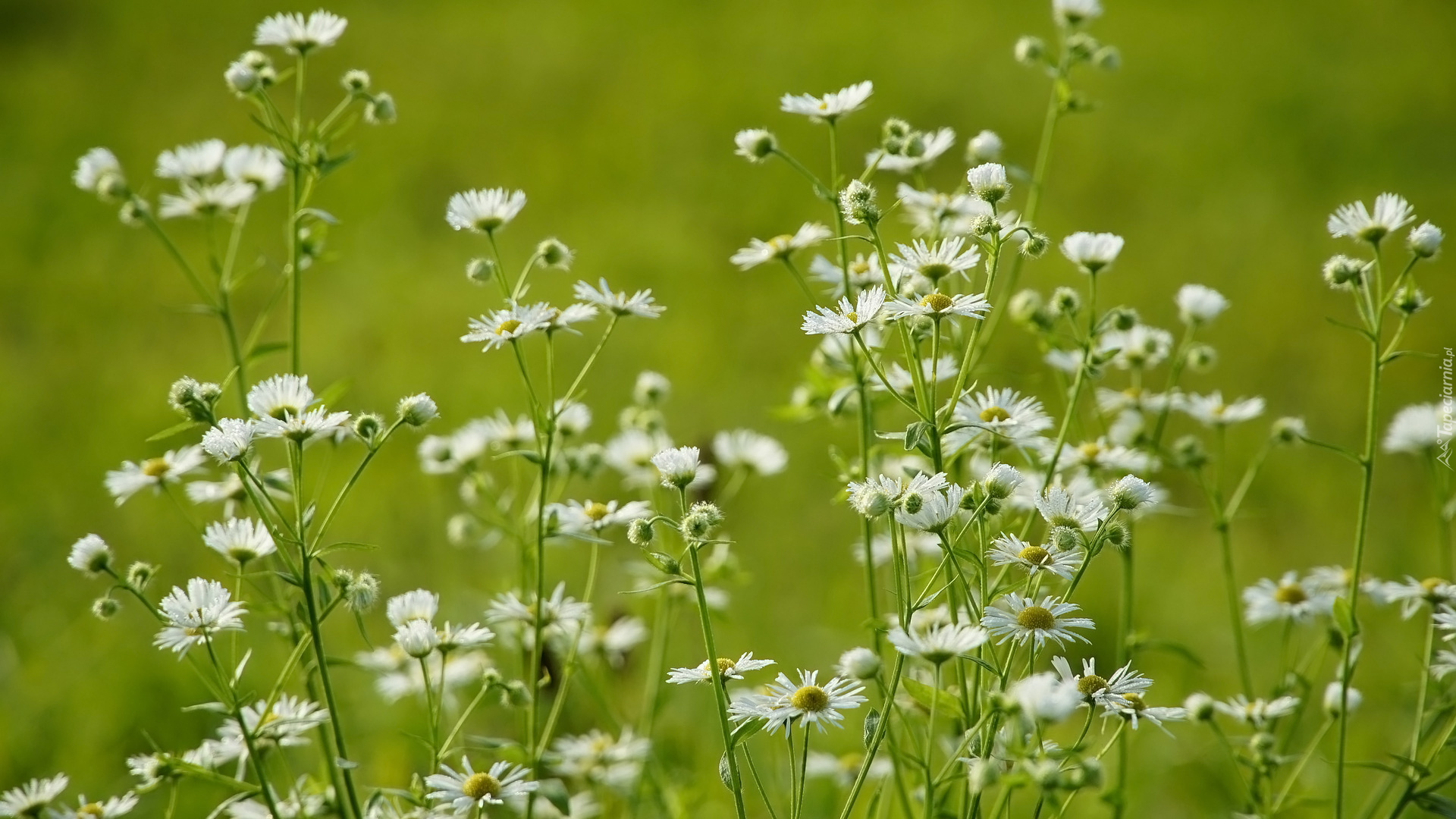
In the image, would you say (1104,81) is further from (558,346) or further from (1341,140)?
(558,346)

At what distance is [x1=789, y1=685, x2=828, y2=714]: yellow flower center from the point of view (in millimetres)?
1593

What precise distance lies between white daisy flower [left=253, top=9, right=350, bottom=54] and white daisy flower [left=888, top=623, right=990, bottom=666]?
4.81ft

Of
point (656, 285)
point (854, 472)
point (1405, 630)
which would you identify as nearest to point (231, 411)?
point (656, 285)

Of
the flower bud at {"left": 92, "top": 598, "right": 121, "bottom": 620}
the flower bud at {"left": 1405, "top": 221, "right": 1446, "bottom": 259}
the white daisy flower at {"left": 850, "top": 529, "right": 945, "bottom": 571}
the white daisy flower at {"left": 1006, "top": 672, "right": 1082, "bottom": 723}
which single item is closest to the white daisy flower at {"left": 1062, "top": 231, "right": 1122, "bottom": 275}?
the flower bud at {"left": 1405, "top": 221, "right": 1446, "bottom": 259}

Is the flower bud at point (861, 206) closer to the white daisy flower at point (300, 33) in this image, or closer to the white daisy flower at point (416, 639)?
Answer: the white daisy flower at point (416, 639)

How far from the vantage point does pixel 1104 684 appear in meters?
1.62

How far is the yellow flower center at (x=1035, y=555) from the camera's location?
5.24 ft

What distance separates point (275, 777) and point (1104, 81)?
216 inches

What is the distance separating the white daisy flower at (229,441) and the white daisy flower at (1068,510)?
1.02 m

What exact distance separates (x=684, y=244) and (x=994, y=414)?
3.65 meters

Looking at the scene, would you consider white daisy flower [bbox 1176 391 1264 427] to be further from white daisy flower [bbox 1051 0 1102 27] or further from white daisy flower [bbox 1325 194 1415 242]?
white daisy flower [bbox 1051 0 1102 27]

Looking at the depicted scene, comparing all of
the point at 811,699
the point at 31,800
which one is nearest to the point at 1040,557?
the point at 811,699

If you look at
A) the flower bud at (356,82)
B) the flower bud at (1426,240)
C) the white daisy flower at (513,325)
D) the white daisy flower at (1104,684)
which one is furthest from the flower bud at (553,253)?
the flower bud at (1426,240)

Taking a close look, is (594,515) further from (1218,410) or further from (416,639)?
(1218,410)
